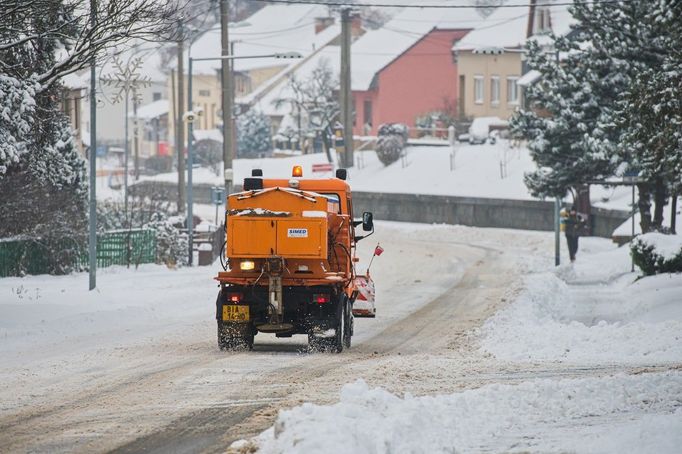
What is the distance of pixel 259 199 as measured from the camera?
1878 cm

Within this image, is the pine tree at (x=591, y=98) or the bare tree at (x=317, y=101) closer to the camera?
the pine tree at (x=591, y=98)

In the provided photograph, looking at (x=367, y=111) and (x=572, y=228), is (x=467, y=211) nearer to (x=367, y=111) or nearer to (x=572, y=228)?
(x=572, y=228)

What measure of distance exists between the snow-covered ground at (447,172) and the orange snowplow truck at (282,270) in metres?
42.2

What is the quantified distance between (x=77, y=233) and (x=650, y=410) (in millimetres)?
25732

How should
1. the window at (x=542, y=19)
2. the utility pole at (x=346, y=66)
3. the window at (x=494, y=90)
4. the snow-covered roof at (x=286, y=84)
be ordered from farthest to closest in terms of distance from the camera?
the snow-covered roof at (x=286, y=84) < the window at (x=494, y=90) < the window at (x=542, y=19) < the utility pole at (x=346, y=66)

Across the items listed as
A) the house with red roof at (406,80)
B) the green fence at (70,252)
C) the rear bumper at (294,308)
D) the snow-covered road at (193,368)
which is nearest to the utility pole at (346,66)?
the house with red roof at (406,80)

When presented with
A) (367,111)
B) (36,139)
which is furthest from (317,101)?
(36,139)

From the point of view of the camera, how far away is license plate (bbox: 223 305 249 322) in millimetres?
19047

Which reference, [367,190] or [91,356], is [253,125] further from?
[91,356]

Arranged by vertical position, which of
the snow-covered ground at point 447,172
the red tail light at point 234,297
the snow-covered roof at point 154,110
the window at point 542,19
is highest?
the window at point 542,19

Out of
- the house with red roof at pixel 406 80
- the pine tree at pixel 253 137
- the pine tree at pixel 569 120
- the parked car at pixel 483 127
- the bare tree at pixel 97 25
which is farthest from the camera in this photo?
the pine tree at pixel 253 137

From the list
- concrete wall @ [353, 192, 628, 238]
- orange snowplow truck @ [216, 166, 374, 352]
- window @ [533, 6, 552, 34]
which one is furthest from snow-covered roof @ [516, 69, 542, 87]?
orange snowplow truck @ [216, 166, 374, 352]

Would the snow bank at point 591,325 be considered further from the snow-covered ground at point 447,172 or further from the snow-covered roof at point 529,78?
the snow-covered roof at point 529,78

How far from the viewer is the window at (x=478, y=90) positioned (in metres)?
88.5
